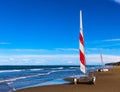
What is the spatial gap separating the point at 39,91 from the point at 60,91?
1357mm

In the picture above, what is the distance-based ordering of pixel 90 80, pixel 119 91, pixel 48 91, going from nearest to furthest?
1. pixel 119 91
2. pixel 48 91
3. pixel 90 80

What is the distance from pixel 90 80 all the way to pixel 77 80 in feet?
3.67

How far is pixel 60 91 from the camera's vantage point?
16.6 metres

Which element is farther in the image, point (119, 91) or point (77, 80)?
point (77, 80)

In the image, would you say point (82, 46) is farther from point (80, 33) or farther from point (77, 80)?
point (77, 80)

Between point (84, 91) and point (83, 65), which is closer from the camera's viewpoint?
point (84, 91)

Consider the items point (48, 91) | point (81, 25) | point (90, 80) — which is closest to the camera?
point (48, 91)

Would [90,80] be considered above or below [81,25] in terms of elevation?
below

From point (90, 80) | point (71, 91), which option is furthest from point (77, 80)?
point (71, 91)

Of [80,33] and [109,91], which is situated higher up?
[80,33]

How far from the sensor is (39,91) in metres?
17.1

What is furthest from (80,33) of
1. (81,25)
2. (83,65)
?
(83,65)

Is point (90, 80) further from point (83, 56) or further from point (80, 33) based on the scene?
point (80, 33)

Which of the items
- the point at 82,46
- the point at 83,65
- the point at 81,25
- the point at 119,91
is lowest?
the point at 119,91
